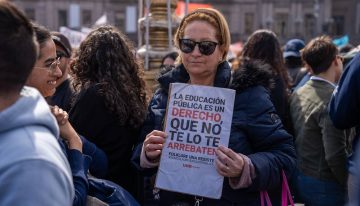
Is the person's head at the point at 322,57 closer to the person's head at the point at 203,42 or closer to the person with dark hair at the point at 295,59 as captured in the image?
the person's head at the point at 203,42

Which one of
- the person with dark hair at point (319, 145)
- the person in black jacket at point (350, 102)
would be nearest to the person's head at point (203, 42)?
the person in black jacket at point (350, 102)

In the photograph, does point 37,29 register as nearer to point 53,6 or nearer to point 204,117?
point 204,117

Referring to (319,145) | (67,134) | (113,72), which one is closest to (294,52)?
(319,145)

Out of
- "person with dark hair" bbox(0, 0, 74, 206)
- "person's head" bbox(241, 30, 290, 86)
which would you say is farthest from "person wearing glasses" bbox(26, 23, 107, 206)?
"person's head" bbox(241, 30, 290, 86)

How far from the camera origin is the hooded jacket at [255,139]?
Result: 253 centimetres

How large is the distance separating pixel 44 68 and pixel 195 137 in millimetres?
824

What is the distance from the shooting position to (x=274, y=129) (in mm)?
2588

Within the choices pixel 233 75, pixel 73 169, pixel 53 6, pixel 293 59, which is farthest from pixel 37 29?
pixel 53 6

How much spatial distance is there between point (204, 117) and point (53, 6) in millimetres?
47661

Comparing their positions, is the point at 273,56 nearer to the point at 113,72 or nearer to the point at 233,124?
the point at 113,72

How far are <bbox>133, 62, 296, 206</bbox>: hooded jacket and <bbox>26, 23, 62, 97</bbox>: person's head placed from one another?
80 centimetres

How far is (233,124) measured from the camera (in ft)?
8.39

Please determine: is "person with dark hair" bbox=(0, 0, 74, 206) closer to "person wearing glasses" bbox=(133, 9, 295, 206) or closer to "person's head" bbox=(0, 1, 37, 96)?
"person's head" bbox=(0, 1, 37, 96)

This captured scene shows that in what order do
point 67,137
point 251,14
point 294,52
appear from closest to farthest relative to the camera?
point 67,137, point 294,52, point 251,14
